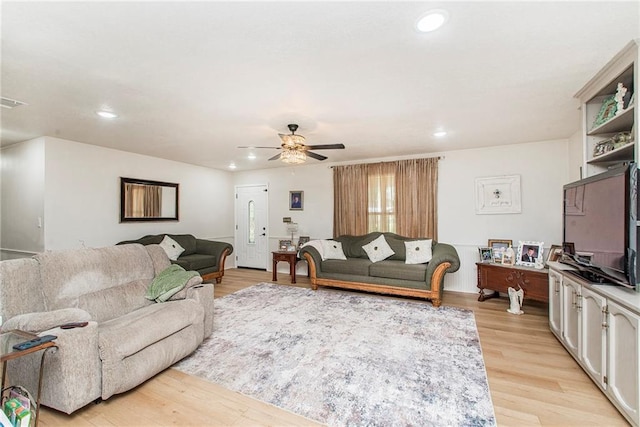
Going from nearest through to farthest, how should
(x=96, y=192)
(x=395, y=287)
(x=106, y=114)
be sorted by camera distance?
(x=106, y=114), (x=395, y=287), (x=96, y=192)

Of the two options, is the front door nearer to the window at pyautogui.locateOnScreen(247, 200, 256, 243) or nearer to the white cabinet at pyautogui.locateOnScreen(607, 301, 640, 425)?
the window at pyautogui.locateOnScreen(247, 200, 256, 243)

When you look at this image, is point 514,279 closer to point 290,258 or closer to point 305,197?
point 290,258

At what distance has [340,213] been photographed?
5.71 metres

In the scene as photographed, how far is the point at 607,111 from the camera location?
2279 millimetres

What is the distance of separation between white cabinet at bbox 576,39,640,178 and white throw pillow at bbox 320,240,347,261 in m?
3.52

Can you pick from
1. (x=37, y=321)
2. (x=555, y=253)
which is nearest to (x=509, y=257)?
(x=555, y=253)

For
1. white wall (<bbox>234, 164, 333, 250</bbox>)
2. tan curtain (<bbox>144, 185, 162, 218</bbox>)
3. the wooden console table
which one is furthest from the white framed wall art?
tan curtain (<bbox>144, 185, 162, 218</bbox>)

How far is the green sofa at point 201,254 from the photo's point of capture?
5.01m

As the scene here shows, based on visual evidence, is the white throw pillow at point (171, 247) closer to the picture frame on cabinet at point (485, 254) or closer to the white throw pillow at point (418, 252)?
the white throw pillow at point (418, 252)

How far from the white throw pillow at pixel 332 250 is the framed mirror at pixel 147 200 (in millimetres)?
3247

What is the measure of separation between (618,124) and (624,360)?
184 centimetres

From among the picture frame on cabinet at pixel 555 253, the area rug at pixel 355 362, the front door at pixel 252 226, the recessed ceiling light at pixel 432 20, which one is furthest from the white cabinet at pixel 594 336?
the front door at pixel 252 226

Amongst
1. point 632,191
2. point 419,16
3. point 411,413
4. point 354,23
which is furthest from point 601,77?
point 411,413

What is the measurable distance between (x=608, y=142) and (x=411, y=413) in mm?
2766
